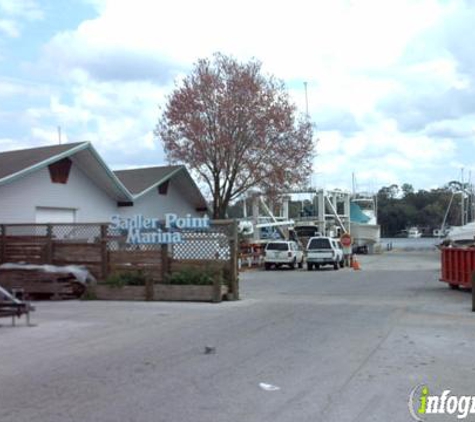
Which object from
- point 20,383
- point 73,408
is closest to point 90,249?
point 20,383

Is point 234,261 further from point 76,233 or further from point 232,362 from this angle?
point 232,362

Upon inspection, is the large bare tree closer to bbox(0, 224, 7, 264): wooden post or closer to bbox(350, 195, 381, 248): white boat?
bbox(0, 224, 7, 264): wooden post

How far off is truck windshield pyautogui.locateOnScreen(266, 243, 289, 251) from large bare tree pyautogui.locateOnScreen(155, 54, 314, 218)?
3.46 m

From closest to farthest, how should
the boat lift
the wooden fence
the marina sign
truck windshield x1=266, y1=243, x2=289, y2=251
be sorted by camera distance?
the wooden fence → the marina sign → truck windshield x1=266, y1=243, x2=289, y2=251 → the boat lift

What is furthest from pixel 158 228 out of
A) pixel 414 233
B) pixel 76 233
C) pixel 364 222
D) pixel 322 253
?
pixel 414 233

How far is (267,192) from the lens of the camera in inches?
1558

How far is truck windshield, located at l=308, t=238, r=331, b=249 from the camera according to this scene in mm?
40000

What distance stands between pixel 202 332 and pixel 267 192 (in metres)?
27.6

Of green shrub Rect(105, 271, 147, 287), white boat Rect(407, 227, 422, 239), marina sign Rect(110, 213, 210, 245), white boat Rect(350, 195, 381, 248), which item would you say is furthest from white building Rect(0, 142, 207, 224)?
white boat Rect(407, 227, 422, 239)

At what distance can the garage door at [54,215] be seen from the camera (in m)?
25.9

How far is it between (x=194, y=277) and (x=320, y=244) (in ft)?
74.4

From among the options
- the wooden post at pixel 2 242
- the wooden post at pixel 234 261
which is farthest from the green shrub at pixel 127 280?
the wooden post at pixel 2 242

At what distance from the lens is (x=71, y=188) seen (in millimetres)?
27438

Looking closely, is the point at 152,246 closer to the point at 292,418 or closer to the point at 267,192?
the point at 292,418
